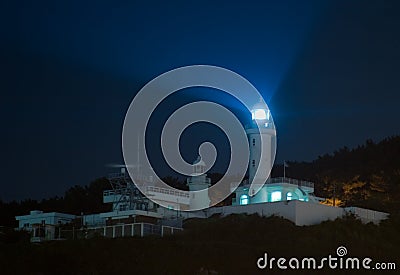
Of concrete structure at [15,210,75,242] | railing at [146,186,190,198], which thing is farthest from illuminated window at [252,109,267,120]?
concrete structure at [15,210,75,242]

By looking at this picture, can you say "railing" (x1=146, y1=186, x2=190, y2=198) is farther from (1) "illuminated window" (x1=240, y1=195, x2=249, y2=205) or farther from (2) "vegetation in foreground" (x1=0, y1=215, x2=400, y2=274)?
(2) "vegetation in foreground" (x1=0, y1=215, x2=400, y2=274)

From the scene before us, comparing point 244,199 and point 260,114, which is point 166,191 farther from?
point 260,114

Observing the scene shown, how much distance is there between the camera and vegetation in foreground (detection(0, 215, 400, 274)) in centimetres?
3841

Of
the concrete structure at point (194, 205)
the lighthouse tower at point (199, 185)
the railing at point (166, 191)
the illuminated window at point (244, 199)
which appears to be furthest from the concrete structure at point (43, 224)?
the illuminated window at point (244, 199)

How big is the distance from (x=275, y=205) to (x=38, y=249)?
1333 cm

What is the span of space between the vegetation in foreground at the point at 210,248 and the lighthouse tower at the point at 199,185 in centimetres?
926

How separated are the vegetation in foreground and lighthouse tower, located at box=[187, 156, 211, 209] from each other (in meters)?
9.26

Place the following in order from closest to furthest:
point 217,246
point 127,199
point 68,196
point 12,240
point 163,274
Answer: point 163,274, point 217,246, point 12,240, point 127,199, point 68,196

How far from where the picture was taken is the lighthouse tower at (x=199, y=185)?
5747cm

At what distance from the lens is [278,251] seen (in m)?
41.7

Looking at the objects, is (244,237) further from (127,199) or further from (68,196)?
(68,196)

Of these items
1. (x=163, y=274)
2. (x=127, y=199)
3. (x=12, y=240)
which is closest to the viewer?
(x=163, y=274)

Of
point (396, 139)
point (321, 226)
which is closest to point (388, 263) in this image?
point (321, 226)

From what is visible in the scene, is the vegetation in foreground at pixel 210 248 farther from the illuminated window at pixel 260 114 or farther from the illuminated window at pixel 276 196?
the illuminated window at pixel 260 114
